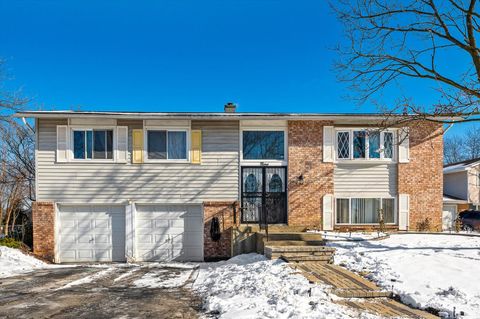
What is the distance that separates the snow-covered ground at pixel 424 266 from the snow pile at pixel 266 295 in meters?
1.39

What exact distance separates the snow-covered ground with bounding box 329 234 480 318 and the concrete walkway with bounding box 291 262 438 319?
25cm

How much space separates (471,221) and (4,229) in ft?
78.7

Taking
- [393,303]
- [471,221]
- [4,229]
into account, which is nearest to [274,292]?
[393,303]

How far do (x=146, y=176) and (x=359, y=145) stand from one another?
7.97 metres

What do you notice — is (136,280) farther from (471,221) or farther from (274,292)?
(471,221)

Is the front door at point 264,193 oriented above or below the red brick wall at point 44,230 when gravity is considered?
above

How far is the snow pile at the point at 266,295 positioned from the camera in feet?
15.1

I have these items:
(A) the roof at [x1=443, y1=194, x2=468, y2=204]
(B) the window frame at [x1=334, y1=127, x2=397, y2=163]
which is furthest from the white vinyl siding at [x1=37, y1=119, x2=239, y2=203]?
(A) the roof at [x1=443, y1=194, x2=468, y2=204]

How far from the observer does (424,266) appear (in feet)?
21.7

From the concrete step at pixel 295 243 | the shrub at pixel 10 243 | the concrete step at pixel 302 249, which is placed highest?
the concrete step at pixel 302 249

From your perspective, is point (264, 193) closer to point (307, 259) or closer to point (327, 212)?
point (327, 212)

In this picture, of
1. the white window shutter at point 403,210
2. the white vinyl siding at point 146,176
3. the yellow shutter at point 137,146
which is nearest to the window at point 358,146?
the white window shutter at point 403,210

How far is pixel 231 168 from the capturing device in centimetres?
1132

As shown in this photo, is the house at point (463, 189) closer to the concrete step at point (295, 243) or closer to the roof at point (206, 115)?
the roof at point (206, 115)
